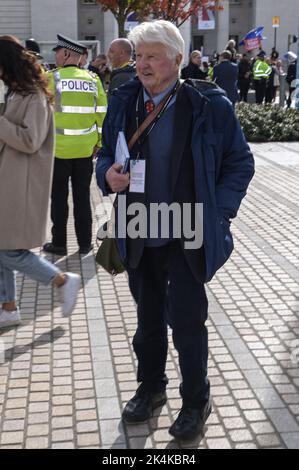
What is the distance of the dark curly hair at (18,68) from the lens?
438cm

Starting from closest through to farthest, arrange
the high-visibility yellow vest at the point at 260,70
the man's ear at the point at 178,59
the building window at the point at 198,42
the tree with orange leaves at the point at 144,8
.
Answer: the man's ear at the point at 178,59
the tree with orange leaves at the point at 144,8
the high-visibility yellow vest at the point at 260,70
the building window at the point at 198,42

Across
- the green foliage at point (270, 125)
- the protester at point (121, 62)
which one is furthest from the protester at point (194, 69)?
the protester at point (121, 62)

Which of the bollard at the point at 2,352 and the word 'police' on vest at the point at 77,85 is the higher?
the word 'police' on vest at the point at 77,85

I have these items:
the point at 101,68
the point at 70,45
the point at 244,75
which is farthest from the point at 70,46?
the point at 244,75

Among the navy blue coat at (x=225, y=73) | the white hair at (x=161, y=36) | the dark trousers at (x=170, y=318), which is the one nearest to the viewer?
the white hair at (x=161, y=36)

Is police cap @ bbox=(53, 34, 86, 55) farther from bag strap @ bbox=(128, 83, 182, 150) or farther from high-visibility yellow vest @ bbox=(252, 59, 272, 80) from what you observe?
high-visibility yellow vest @ bbox=(252, 59, 272, 80)

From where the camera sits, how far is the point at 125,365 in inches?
171

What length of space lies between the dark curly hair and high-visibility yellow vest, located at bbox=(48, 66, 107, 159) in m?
1.93

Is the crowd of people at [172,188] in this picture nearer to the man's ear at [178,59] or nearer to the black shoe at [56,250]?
the man's ear at [178,59]

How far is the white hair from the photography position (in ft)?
10.3

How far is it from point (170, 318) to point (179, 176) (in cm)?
71

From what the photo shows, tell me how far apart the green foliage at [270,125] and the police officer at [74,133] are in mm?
9419

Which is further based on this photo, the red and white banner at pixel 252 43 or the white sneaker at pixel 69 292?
the red and white banner at pixel 252 43
